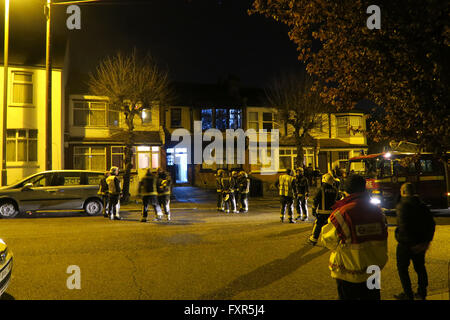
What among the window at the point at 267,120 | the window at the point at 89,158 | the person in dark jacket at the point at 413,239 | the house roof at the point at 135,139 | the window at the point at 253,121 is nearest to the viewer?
the person in dark jacket at the point at 413,239

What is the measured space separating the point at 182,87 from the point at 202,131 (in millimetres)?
5407

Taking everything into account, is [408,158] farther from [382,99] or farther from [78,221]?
[78,221]

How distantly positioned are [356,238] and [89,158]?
23.1 m

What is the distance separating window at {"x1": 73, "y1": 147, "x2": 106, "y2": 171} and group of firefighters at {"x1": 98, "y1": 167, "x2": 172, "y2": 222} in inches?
471

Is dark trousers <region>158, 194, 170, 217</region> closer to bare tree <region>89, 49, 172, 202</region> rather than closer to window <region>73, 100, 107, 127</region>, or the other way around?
bare tree <region>89, 49, 172, 202</region>

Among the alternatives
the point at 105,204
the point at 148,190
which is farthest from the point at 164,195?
the point at 105,204

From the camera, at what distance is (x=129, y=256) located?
276 inches

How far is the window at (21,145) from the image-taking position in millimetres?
19453

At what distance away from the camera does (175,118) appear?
27.3 m

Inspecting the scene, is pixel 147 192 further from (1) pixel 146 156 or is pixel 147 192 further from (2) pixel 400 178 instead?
(1) pixel 146 156

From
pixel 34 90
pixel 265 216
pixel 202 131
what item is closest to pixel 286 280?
pixel 265 216

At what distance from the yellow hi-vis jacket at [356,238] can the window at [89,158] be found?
22794 millimetres

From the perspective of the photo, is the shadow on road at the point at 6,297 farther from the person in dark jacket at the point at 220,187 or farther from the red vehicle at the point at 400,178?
the red vehicle at the point at 400,178

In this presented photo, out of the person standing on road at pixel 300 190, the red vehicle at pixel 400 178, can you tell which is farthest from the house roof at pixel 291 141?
the person standing on road at pixel 300 190
